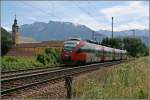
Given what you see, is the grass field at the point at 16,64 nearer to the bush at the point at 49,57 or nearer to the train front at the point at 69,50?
the bush at the point at 49,57

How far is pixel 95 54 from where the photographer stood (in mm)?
40906

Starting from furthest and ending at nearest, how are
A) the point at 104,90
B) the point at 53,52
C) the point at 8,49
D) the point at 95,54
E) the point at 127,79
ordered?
1. the point at 8,49
2. the point at 53,52
3. the point at 95,54
4. the point at 127,79
5. the point at 104,90

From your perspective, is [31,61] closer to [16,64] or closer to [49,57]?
[49,57]

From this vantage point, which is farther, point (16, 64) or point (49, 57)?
point (49, 57)

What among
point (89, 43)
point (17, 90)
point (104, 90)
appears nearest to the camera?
point (104, 90)

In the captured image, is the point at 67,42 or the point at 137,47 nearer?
the point at 67,42

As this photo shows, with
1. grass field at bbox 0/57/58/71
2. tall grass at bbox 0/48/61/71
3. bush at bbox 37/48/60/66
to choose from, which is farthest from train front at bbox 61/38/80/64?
bush at bbox 37/48/60/66

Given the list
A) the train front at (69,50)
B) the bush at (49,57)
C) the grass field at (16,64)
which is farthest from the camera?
the bush at (49,57)

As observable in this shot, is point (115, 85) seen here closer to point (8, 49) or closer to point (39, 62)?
point (39, 62)

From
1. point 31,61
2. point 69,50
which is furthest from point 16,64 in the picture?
point 69,50

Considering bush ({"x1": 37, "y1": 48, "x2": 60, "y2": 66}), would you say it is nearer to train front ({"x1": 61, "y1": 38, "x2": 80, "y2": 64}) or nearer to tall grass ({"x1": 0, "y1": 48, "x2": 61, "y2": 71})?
tall grass ({"x1": 0, "y1": 48, "x2": 61, "y2": 71})

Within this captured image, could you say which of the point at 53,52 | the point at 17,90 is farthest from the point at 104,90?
the point at 53,52

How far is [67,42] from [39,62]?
4259 millimetres

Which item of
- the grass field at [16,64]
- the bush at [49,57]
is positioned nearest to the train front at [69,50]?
the grass field at [16,64]
